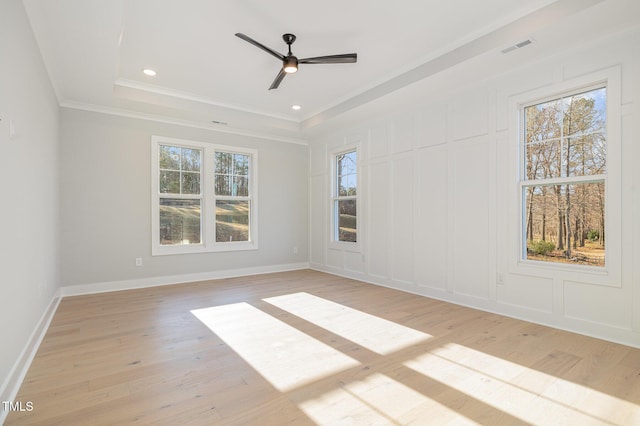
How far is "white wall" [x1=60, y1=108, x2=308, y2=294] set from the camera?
451 cm

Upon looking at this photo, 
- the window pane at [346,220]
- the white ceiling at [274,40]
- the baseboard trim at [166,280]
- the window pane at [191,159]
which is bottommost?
the baseboard trim at [166,280]

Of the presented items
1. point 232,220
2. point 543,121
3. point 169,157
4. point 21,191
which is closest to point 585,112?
point 543,121

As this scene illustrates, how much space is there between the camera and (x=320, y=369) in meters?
2.30

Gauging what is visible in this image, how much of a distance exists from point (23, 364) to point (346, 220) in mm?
4578

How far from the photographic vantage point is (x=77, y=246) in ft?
14.9

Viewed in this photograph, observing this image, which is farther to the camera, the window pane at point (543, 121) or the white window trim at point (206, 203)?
the white window trim at point (206, 203)

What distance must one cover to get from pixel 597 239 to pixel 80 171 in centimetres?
623

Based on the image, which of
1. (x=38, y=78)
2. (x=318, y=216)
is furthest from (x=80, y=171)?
(x=318, y=216)

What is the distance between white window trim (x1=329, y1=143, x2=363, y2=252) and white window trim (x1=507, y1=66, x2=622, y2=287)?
2.42m

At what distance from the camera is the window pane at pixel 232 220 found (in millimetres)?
5809

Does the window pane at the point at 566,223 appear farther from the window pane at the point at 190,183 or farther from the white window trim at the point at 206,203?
the window pane at the point at 190,183

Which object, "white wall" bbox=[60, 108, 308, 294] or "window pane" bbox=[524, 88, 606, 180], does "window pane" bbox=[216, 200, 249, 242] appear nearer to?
"white wall" bbox=[60, 108, 308, 294]

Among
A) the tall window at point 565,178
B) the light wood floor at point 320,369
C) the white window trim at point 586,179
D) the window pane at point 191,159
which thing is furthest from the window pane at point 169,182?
the tall window at point 565,178

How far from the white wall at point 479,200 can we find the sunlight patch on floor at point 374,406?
6.97 feet
